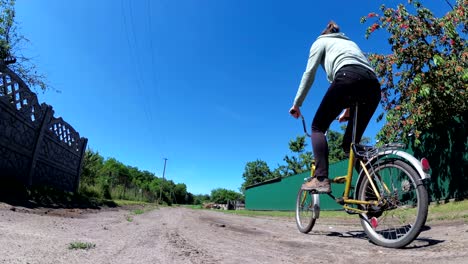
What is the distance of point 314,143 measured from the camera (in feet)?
10.9

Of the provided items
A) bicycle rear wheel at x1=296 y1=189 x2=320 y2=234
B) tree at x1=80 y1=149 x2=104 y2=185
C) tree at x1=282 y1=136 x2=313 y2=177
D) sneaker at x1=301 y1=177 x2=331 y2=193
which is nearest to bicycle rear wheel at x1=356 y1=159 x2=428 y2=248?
sneaker at x1=301 y1=177 x2=331 y2=193

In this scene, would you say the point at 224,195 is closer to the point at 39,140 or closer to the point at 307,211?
the point at 39,140

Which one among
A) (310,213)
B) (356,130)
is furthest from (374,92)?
(310,213)

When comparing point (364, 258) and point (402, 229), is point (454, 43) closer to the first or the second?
point (402, 229)

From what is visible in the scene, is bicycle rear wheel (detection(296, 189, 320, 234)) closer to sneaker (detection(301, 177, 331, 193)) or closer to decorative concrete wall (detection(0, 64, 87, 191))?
sneaker (detection(301, 177, 331, 193))

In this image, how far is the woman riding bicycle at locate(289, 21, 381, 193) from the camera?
119 inches

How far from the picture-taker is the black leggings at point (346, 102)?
9.88ft

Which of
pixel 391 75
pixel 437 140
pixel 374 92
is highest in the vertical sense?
pixel 391 75

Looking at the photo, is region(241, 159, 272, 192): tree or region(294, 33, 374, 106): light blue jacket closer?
region(294, 33, 374, 106): light blue jacket

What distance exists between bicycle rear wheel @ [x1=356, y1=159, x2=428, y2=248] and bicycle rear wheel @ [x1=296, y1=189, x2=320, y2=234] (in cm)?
99

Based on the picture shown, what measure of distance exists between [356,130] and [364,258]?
1513mm

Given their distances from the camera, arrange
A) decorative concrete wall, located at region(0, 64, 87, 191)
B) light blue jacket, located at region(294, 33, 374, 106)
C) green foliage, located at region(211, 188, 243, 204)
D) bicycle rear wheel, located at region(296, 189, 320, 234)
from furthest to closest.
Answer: green foliage, located at region(211, 188, 243, 204) → decorative concrete wall, located at region(0, 64, 87, 191) → bicycle rear wheel, located at region(296, 189, 320, 234) → light blue jacket, located at region(294, 33, 374, 106)

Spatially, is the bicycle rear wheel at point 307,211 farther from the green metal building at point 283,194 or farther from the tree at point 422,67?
the green metal building at point 283,194

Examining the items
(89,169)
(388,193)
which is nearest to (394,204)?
(388,193)
